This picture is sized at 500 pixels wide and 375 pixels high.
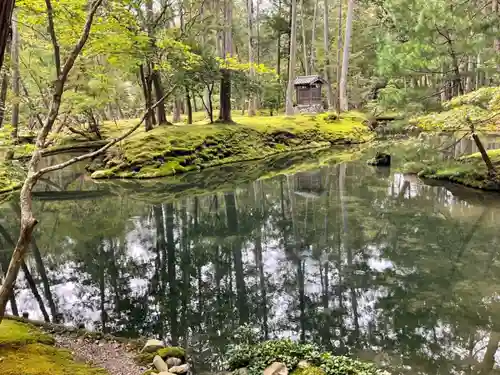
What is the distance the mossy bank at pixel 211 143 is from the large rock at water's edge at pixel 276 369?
1446cm

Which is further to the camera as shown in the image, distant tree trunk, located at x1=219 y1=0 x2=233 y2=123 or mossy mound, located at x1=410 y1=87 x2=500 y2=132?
distant tree trunk, located at x1=219 y1=0 x2=233 y2=123

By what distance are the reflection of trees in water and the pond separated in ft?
0.09

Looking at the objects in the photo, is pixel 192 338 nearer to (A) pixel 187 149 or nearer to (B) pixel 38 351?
(B) pixel 38 351

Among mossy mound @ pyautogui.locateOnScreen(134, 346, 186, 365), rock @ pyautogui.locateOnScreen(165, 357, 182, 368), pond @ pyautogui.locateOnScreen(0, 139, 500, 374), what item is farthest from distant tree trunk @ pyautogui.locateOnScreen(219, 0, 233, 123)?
rock @ pyautogui.locateOnScreen(165, 357, 182, 368)

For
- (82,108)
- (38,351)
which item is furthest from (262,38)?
(38,351)

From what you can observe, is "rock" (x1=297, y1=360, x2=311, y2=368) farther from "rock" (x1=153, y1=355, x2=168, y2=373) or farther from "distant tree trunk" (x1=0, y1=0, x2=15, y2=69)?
"distant tree trunk" (x1=0, y1=0, x2=15, y2=69)

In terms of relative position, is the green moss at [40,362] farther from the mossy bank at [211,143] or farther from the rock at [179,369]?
the mossy bank at [211,143]

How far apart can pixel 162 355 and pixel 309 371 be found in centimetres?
164

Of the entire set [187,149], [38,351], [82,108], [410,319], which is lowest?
[410,319]

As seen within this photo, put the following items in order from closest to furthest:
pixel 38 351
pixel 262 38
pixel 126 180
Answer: pixel 38 351 < pixel 126 180 < pixel 262 38

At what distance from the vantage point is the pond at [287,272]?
5384 millimetres

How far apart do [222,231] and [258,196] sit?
3742 millimetres

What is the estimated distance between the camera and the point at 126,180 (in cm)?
1739

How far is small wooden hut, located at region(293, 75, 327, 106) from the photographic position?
32156mm
